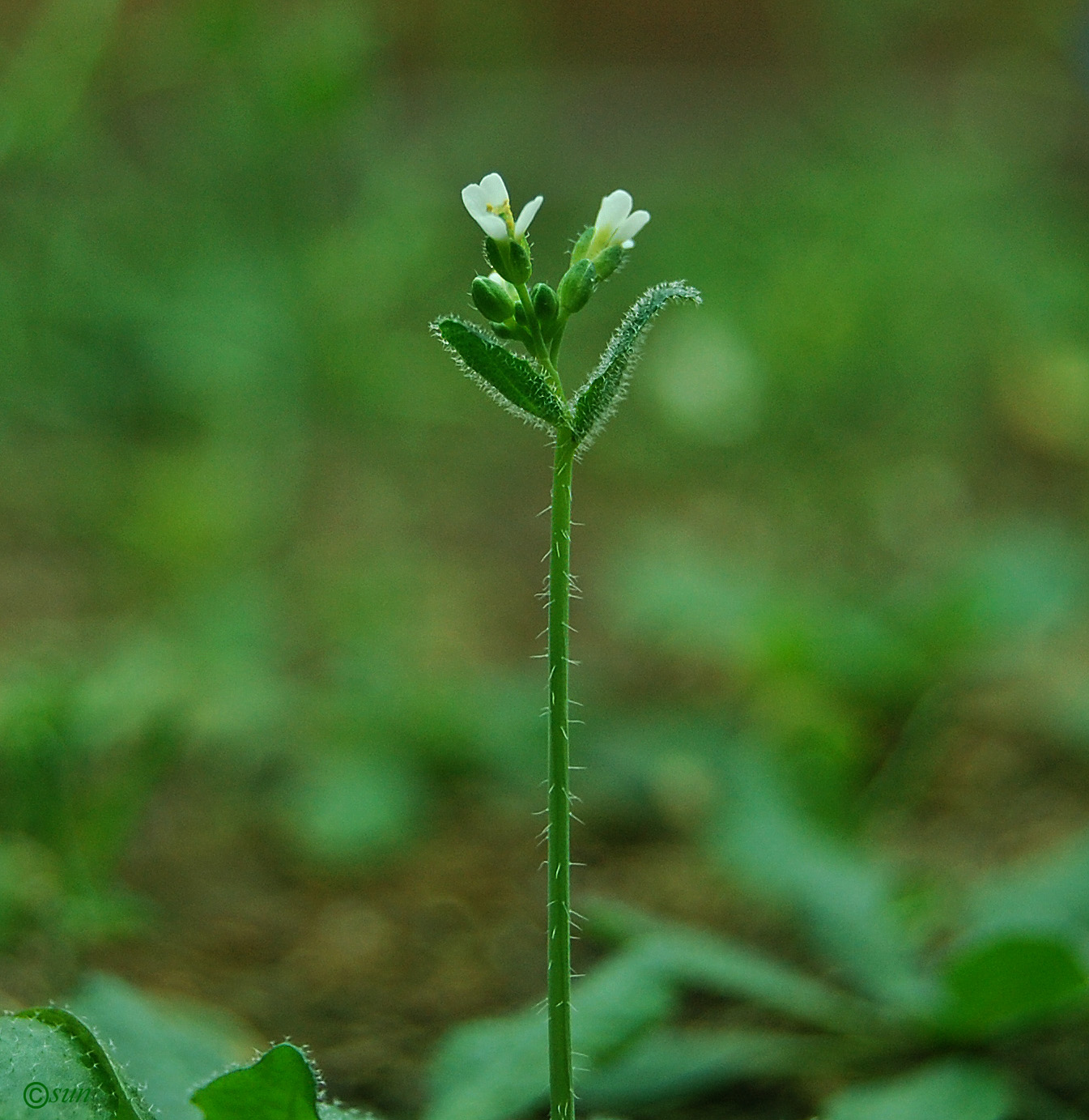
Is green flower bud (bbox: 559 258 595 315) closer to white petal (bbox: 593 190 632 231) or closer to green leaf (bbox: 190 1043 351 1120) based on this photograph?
white petal (bbox: 593 190 632 231)

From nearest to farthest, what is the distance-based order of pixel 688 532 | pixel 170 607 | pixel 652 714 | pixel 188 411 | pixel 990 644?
pixel 990 644, pixel 652 714, pixel 170 607, pixel 688 532, pixel 188 411

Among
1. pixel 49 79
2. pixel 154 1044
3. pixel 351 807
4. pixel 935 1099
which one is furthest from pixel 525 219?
pixel 49 79

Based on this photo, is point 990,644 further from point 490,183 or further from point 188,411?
point 188,411

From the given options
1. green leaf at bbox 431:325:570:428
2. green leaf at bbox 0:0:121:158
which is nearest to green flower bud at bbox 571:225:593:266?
green leaf at bbox 431:325:570:428

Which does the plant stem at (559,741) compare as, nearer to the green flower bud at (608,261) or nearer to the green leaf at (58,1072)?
the green flower bud at (608,261)

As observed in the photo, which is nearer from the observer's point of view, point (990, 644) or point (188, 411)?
point (990, 644)

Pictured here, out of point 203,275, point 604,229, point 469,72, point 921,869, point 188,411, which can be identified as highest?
point 469,72

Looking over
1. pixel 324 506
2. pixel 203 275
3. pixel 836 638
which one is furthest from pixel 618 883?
pixel 203 275
